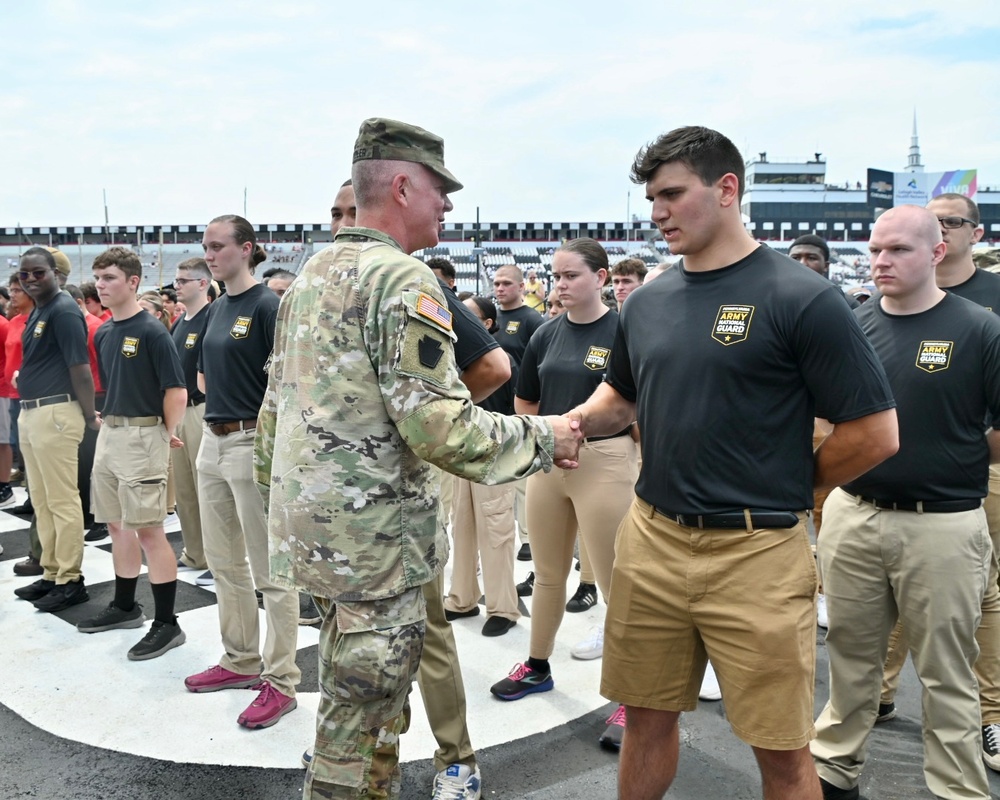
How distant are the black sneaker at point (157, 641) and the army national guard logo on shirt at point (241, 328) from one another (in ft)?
5.54

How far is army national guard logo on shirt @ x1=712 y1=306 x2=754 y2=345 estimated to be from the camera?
2076 mm

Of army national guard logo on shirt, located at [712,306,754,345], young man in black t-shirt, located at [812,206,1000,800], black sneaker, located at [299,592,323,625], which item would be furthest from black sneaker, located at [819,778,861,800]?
black sneaker, located at [299,592,323,625]

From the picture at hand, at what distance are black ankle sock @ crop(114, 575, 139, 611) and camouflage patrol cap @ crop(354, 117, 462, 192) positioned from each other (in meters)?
3.32

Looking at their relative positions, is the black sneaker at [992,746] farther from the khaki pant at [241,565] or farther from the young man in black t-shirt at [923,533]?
the khaki pant at [241,565]

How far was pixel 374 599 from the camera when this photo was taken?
79.7 inches

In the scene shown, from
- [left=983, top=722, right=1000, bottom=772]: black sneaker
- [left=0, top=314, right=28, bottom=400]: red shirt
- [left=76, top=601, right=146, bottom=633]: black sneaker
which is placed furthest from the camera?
[left=0, top=314, right=28, bottom=400]: red shirt

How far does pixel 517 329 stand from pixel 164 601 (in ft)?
10.3

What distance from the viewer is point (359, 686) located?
6.57ft

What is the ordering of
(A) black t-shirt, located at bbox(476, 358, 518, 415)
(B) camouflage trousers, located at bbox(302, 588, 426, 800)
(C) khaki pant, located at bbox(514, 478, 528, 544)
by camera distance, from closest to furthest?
(B) camouflage trousers, located at bbox(302, 588, 426, 800), (A) black t-shirt, located at bbox(476, 358, 518, 415), (C) khaki pant, located at bbox(514, 478, 528, 544)

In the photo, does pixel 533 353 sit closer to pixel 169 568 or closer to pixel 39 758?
pixel 169 568

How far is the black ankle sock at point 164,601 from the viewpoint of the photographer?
4.18m

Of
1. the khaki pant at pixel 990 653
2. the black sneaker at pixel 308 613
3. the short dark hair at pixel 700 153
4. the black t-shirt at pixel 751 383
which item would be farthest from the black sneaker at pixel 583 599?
the short dark hair at pixel 700 153

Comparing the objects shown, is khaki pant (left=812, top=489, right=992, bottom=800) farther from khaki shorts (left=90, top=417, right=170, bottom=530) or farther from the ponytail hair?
khaki shorts (left=90, top=417, right=170, bottom=530)

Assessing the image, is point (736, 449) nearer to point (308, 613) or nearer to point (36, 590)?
point (308, 613)
